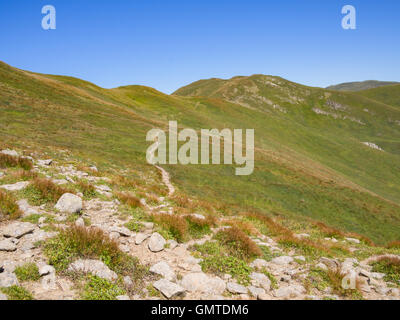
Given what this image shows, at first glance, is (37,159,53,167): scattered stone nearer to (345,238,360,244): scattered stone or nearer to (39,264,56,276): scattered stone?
(39,264,56,276): scattered stone

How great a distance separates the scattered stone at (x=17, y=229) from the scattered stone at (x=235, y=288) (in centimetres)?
651

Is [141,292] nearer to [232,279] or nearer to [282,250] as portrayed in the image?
[232,279]

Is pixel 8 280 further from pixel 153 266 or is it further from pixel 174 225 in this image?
pixel 174 225

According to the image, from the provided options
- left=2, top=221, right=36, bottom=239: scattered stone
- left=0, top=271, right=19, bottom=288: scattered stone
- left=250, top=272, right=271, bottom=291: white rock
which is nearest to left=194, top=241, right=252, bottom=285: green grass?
left=250, top=272, right=271, bottom=291: white rock

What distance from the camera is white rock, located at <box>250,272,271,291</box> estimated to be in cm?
699

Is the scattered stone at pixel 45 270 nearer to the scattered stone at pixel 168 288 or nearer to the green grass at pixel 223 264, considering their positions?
the scattered stone at pixel 168 288

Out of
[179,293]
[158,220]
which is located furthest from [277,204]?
[179,293]

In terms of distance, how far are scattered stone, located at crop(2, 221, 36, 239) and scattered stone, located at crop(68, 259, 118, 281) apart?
2.34 m

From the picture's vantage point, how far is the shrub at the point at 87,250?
644 cm

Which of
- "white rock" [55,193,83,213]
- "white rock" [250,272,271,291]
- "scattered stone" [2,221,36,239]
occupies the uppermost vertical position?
"white rock" [55,193,83,213]

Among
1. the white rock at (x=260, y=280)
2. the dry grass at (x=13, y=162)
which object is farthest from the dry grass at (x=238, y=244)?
the dry grass at (x=13, y=162)

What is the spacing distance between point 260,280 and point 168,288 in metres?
3.00

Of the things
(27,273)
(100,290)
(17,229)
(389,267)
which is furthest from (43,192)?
(389,267)
